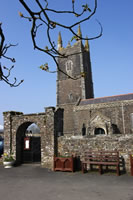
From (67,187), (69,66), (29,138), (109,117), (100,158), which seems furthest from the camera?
(69,66)

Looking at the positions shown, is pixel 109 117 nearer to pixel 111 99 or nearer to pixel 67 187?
pixel 111 99

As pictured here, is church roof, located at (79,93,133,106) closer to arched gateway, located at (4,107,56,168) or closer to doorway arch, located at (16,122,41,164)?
arched gateway, located at (4,107,56,168)

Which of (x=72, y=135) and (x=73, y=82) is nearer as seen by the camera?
(x=72, y=135)

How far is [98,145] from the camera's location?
10711mm

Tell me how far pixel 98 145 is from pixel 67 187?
3958mm

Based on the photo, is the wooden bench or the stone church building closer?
the wooden bench

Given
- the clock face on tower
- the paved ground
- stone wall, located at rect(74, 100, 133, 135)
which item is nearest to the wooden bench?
the paved ground

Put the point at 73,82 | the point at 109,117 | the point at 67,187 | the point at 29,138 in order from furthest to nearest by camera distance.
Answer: the point at 73,82
the point at 109,117
the point at 29,138
the point at 67,187

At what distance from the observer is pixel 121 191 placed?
669cm

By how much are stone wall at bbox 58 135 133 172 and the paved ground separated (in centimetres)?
136

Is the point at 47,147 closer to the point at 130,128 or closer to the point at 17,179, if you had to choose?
the point at 17,179

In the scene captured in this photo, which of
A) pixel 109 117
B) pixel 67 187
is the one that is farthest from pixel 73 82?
pixel 67 187

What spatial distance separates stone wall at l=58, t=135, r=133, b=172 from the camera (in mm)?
9906

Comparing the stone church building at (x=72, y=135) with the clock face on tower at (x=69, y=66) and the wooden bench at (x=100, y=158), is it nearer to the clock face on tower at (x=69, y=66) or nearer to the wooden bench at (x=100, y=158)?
the wooden bench at (x=100, y=158)
